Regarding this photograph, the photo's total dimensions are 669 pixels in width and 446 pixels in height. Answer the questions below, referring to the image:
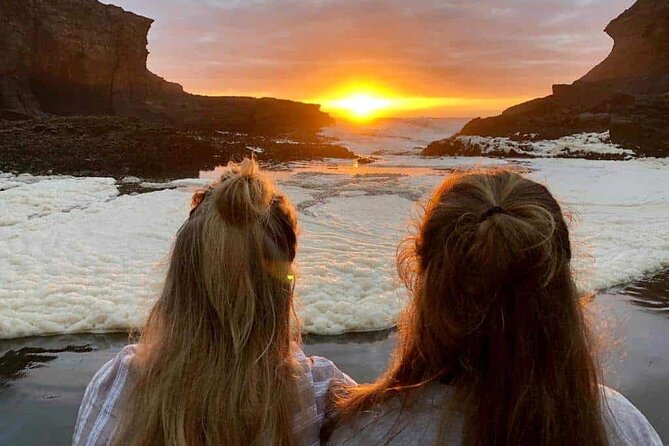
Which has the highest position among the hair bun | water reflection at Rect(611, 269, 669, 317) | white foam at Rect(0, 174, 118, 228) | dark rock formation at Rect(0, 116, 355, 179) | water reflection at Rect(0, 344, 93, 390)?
the hair bun

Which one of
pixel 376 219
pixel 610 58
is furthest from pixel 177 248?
pixel 610 58

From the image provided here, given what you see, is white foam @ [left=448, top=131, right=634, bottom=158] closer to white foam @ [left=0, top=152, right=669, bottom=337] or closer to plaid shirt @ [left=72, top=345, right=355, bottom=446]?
white foam @ [left=0, top=152, right=669, bottom=337]

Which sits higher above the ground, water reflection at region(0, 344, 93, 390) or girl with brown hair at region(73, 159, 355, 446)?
girl with brown hair at region(73, 159, 355, 446)

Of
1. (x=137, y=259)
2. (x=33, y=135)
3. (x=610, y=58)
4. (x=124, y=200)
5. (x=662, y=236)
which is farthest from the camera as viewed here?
(x=610, y=58)

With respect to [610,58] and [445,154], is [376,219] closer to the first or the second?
[445,154]

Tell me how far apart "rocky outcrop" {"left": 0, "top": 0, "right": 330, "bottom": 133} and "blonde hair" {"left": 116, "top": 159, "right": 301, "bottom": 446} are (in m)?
44.8

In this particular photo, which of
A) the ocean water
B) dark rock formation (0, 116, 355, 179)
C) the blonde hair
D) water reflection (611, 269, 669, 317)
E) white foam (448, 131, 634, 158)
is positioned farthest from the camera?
white foam (448, 131, 634, 158)

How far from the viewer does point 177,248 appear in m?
1.54

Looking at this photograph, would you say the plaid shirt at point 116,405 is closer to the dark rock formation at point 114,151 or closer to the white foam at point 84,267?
the white foam at point 84,267

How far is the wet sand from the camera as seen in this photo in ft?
12.1

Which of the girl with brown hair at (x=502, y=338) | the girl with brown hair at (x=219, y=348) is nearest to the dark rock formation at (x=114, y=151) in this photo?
the girl with brown hair at (x=219, y=348)

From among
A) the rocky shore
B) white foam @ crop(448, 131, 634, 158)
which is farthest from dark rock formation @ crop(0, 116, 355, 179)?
white foam @ crop(448, 131, 634, 158)

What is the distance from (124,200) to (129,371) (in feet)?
31.6

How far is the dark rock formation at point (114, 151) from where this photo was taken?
56.0 feet
